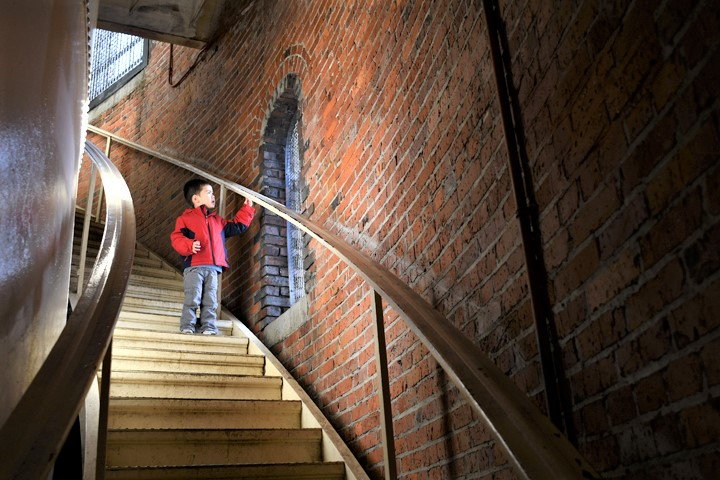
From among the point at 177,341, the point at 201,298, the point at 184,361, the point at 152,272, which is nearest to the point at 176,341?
the point at 177,341

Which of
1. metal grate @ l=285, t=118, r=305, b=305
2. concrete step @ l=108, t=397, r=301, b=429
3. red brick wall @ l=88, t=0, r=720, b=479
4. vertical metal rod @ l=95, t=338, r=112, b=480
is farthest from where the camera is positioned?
metal grate @ l=285, t=118, r=305, b=305

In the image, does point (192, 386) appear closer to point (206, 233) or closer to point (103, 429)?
point (206, 233)

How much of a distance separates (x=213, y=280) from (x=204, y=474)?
6.87 feet

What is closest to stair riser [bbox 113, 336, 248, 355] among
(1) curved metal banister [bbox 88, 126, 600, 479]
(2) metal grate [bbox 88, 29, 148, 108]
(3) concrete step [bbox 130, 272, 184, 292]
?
(3) concrete step [bbox 130, 272, 184, 292]

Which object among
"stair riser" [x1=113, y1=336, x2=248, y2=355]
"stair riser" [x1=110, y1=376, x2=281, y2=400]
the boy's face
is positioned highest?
the boy's face

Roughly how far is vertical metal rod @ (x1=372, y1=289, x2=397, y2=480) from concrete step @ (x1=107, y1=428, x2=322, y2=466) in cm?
108

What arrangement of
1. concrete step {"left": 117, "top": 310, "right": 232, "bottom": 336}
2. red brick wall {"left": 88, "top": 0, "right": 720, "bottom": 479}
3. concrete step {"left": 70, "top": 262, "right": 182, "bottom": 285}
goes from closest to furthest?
red brick wall {"left": 88, "top": 0, "right": 720, "bottom": 479}
concrete step {"left": 117, "top": 310, "right": 232, "bottom": 336}
concrete step {"left": 70, "top": 262, "right": 182, "bottom": 285}

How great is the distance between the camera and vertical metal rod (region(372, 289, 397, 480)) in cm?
199

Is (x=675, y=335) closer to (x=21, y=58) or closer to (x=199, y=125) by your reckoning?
(x=21, y=58)

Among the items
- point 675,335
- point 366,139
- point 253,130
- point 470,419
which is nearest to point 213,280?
point 253,130

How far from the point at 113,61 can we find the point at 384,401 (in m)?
8.02

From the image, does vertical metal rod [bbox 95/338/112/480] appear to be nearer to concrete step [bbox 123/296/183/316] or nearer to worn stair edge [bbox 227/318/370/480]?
worn stair edge [bbox 227/318/370/480]

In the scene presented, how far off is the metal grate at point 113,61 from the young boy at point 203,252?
3848 mm

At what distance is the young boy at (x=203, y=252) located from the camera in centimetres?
447
